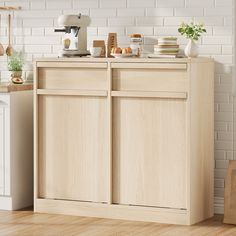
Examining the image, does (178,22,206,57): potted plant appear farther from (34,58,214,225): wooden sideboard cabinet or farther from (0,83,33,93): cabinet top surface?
(0,83,33,93): cabinet top surface

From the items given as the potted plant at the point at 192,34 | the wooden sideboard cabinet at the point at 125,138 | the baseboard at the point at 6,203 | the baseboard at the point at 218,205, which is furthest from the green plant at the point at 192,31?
the baseboard at the point at 6,203

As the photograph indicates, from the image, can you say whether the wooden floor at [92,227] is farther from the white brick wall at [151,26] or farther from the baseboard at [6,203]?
the white brick wall at [151,26]

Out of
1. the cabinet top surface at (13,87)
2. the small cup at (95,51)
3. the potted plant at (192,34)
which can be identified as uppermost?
the potted plant at (192,34)

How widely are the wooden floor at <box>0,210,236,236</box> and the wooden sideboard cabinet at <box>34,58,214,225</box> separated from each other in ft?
0.38

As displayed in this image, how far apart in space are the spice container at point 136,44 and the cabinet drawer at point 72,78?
0.99 feet

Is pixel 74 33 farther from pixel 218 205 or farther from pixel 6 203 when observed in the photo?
pixel 218 205

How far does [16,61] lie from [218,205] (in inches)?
82.7

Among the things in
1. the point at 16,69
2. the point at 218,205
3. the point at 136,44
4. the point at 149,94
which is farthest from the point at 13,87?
the point at 218,205

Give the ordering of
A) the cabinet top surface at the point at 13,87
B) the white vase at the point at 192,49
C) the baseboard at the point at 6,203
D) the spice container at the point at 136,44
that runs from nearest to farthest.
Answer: the white vase at the point at 192,49 → the spice container at the point at 136,44 → the cabinet top surface at the point at 13,87 → the baseboard at the point at 6,203

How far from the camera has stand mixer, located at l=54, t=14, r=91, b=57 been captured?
6.60 m

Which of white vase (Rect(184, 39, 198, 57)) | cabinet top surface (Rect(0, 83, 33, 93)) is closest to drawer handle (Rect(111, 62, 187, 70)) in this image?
white vase (Rect(184, 39, 198, 57))

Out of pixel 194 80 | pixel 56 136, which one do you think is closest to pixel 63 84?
pixel 56 136

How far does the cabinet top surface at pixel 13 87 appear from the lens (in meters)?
6.57

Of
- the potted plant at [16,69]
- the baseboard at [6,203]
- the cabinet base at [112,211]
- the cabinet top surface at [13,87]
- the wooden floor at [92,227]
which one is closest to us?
the wooden floor at [92,227]
